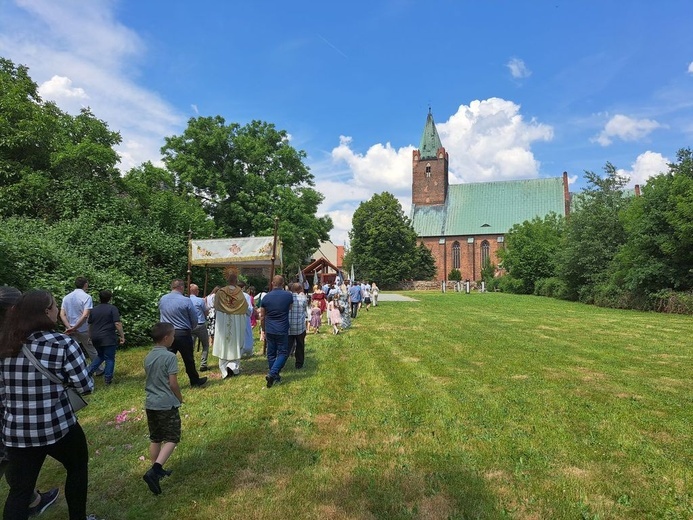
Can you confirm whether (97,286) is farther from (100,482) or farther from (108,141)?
(108,141)

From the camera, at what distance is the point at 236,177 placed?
30922 millimetres

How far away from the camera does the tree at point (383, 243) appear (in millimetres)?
60938

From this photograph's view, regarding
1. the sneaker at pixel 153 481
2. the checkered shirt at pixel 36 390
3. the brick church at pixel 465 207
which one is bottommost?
the sneaker at pixel 153 481

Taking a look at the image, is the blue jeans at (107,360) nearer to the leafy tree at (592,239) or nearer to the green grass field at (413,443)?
the green grass field at (413,443)

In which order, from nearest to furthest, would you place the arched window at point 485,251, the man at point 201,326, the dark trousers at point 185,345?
the dark trousers at point 185,345, the man at point 201,326, the arched window at point 485,251

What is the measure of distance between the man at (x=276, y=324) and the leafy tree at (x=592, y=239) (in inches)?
1077

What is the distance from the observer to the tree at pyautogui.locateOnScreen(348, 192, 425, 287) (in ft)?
200

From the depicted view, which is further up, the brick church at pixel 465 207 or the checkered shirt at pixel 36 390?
the brick church at pixel 465 207

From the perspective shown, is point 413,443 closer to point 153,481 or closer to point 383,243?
point 153,481

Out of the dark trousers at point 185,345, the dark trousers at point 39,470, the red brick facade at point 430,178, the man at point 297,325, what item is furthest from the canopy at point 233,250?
the red brick facade at point 430,178

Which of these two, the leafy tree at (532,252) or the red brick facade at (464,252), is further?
the red brick facade at (464,252)

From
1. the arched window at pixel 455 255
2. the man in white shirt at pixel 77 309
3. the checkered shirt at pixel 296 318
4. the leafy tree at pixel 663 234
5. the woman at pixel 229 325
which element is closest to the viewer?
the man in white shirt at pixel 77 309

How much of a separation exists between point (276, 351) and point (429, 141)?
71691 mm

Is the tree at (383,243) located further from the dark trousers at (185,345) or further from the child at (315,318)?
the dark trousers at (185,345)
